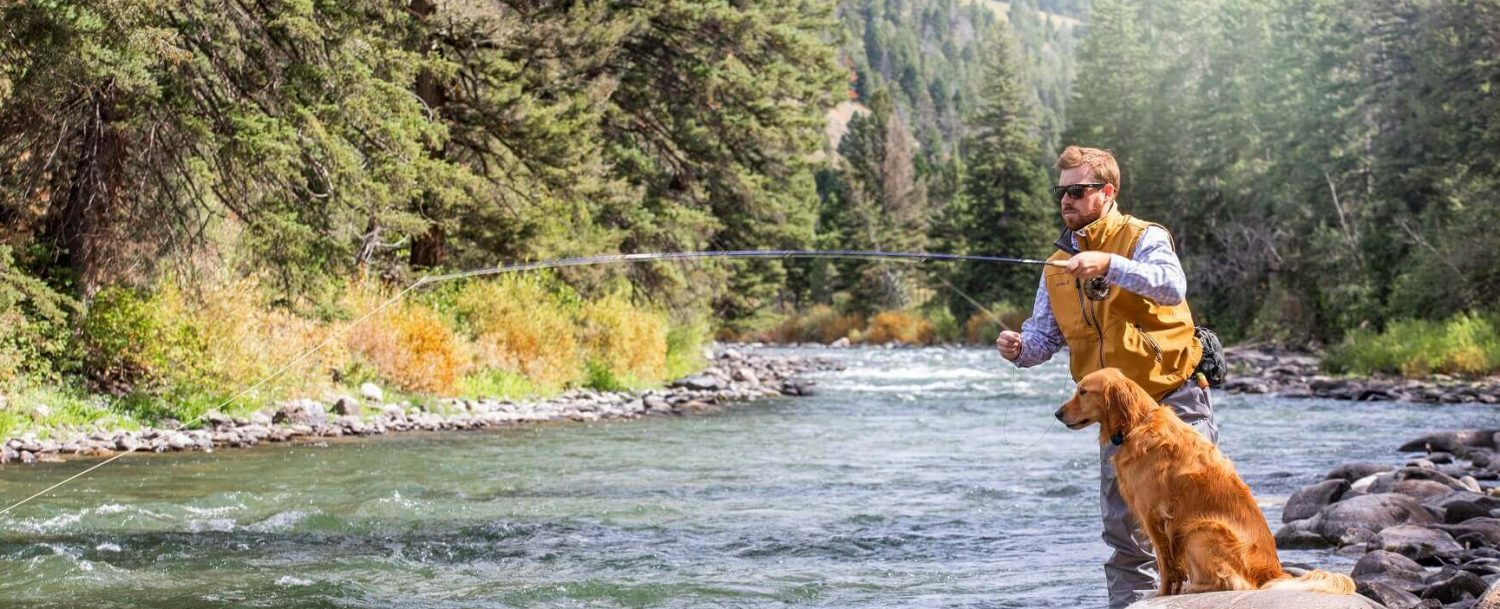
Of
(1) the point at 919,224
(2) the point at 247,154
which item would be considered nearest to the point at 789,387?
(2) the point at 247,154

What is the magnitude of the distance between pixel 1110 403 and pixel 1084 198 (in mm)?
789

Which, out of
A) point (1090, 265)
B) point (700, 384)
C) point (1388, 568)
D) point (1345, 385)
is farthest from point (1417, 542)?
point (1345, 385)

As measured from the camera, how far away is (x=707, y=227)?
29.1 m

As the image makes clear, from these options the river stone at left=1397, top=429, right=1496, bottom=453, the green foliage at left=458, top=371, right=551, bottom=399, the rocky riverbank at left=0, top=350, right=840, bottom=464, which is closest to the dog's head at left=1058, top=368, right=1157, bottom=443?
the rocky riverbank at left=0, top=350, right=840, bottom=464

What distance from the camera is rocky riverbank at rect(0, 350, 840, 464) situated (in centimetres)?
1320

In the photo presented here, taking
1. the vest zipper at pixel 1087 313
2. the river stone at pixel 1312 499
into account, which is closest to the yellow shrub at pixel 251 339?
the river stone at pixel 1312 499

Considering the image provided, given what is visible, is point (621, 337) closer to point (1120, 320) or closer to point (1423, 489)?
point (1423, 489)

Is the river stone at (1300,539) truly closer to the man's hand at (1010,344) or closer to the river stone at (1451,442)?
the man's hand at (1010,344)

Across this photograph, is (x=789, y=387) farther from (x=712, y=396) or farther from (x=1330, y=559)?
(x=1330, y=559)

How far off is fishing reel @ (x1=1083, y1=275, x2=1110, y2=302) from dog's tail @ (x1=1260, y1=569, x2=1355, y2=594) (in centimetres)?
112

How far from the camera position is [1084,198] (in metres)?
5.04

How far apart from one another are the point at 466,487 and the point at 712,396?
11.9 metres

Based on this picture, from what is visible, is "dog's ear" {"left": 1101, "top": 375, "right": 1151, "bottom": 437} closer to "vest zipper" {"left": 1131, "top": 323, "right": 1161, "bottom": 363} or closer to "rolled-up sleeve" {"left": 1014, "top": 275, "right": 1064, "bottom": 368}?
"vest zipper" {"left": 1131, "top": 323, "right": 1161, "bottom": 363}

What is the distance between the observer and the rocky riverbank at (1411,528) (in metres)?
6.52
